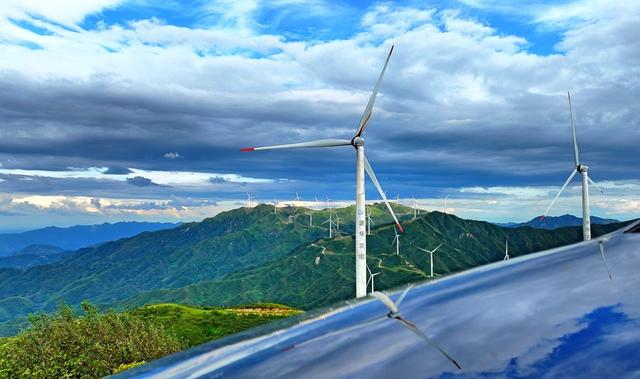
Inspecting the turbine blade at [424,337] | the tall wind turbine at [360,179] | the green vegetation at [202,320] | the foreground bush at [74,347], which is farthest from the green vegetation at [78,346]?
the green vegetation at [202,320]

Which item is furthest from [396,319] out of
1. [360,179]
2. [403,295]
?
[360,179]

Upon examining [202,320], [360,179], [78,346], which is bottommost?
[202,320]

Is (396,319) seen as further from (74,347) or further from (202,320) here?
(202,320)

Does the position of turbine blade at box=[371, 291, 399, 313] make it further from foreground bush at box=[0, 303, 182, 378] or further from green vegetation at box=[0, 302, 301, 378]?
foreground bush at box=[0, 303, 182, 378]

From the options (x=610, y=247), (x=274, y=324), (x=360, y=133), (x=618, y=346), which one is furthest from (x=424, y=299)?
(x=360, y=133)

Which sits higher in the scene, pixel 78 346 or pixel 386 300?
pixel 386 300

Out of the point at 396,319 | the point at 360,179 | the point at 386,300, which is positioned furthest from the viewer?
the point at 360,179

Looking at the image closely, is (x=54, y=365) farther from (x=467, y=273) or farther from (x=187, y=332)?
(x=187, y=332)
